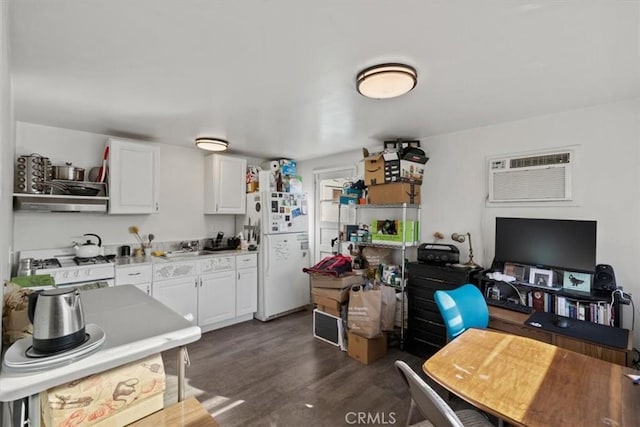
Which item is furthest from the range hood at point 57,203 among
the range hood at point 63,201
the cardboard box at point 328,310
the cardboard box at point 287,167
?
the cardboard box at point 328,310

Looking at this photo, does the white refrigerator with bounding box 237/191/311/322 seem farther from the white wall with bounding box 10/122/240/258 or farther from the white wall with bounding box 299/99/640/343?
the white wall with bounding box 299/99/640/343

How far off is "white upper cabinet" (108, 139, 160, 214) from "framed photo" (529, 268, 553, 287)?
151 inches

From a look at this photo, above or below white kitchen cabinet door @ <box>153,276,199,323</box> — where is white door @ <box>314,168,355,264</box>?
above

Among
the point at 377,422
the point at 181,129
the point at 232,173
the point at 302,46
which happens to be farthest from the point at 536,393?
the point at 232,173

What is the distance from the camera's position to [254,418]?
213 centimetres

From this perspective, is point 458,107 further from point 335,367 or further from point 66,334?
point 66,334

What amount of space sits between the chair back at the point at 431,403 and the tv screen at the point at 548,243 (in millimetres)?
1748

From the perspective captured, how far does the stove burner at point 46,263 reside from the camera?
2.78 metres

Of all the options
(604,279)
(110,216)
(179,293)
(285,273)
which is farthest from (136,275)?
(604,279)

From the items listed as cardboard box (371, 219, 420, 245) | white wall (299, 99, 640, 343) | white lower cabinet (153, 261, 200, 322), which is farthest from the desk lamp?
white lower cabinet (153, 261, 200, 322)

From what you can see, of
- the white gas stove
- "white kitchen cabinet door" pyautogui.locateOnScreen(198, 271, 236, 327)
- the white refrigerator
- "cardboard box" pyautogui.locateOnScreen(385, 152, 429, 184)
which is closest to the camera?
the white gas stove

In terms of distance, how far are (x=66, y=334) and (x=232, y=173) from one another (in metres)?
3.41

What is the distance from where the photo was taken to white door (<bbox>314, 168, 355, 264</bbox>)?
4428mm

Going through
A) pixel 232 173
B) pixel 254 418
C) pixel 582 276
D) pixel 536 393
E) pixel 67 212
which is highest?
pixel 232 173
